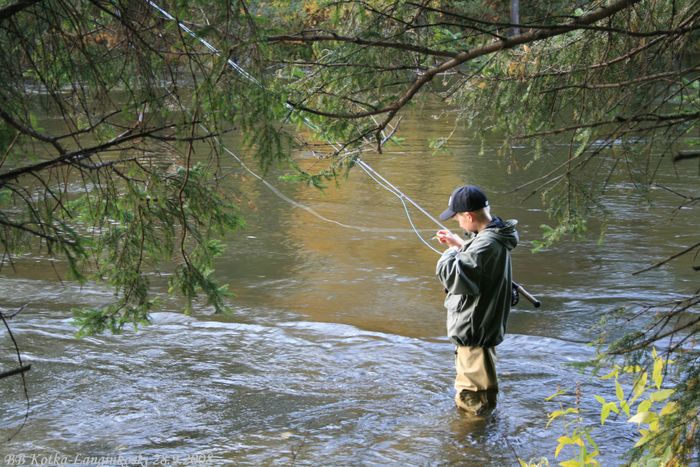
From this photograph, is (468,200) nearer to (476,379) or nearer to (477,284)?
(477,284)

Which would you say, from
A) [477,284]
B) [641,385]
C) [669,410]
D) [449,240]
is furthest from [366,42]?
[669,410]

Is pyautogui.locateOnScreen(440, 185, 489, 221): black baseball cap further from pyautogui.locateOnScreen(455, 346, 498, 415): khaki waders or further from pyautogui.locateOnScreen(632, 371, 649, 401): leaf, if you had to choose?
pyautogui.locateOnScreen(632, 371, 649, 401): leaf

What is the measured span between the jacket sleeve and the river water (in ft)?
2.78

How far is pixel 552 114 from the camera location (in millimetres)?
5648

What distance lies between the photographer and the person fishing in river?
5.37 metres

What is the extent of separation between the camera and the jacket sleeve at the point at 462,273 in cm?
533

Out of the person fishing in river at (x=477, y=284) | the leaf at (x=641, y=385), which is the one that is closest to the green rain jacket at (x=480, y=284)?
the person fishing in river at (x=477, y=284)

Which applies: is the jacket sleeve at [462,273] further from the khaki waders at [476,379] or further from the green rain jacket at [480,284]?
the khaki waders at [476,379]

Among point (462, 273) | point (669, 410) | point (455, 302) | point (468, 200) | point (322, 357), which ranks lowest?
point (322, 357)

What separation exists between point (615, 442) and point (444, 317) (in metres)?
2.96

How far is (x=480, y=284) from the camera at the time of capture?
5402 mm

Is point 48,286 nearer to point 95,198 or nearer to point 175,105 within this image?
point 95,198

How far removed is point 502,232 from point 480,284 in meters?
0.39

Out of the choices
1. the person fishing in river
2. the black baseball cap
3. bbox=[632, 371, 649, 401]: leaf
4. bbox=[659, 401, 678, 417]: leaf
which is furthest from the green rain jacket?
bbox=[659, 401, 678, 417]: leaf
